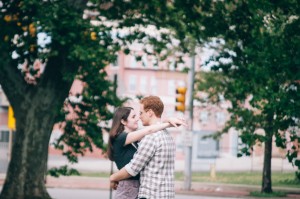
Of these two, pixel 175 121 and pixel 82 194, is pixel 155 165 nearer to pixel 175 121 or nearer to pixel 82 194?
pixel 175 121

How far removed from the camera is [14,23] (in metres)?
19.5

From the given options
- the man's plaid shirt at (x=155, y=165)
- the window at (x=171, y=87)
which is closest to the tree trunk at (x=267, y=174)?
the man's plaid shirt at (x=155, y=165)

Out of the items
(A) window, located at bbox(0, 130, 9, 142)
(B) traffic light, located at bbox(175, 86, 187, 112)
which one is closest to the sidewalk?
(B) traffic light, located at bbox(175, 86, 187, 112)

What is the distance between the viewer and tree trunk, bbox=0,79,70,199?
20.2m

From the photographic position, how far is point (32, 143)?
66.4 feet

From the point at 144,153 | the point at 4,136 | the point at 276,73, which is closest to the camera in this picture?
the point at 144,153

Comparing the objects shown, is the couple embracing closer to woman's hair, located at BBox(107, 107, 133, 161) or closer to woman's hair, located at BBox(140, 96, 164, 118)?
woman's hair, located at BBox(140, 96, 164, 118)

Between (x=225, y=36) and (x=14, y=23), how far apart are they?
500 cm

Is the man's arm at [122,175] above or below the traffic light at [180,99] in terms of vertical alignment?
below

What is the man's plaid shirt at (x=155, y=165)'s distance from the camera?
6.65 meters

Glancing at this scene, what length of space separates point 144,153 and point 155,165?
0.14 metres

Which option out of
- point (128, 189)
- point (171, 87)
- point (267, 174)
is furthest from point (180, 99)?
point (171, 87)

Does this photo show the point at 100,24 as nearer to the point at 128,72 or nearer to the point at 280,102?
the point at 280,102

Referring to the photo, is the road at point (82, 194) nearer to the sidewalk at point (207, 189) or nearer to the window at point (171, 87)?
the sidewalk at point (207, 189)
